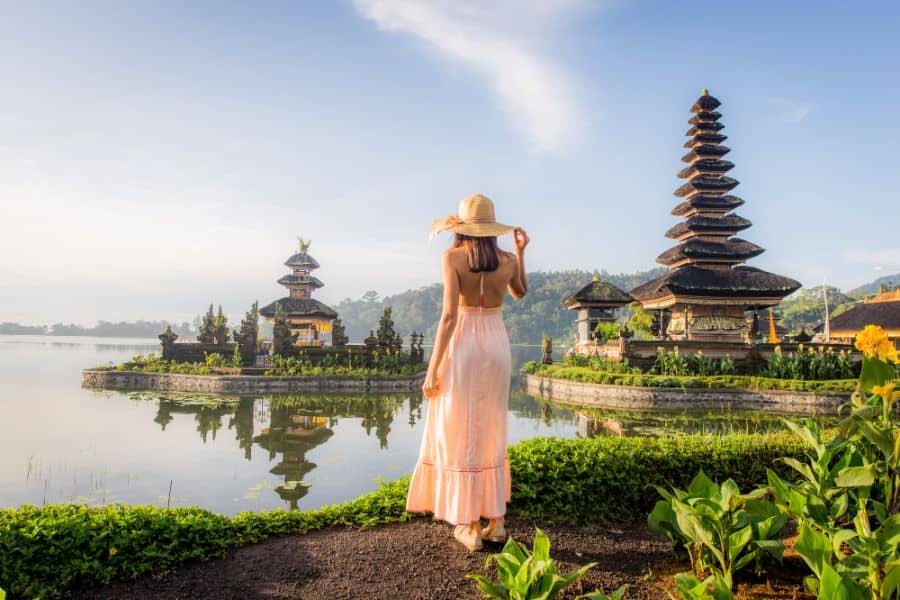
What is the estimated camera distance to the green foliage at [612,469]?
160 inches

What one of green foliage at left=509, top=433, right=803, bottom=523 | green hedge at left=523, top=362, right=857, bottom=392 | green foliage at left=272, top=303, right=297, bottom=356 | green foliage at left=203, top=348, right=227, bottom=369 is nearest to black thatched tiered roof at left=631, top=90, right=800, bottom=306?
green hedge at left=523, top=362, right=857, bottom=392

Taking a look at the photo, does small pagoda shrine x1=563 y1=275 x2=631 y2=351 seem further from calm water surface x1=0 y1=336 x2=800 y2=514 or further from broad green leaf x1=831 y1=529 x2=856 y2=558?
broad green leaf x1=831 y1=529 x2=856 y2=558

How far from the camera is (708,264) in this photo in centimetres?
2620

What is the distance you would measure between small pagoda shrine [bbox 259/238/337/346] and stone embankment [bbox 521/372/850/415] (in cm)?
1832

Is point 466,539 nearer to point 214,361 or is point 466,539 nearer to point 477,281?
point 477,281

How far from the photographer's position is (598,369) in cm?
2100

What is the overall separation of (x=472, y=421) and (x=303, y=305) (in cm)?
3160

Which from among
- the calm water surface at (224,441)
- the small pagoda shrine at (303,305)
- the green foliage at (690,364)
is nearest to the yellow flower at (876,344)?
the calm water surface at (224,441)

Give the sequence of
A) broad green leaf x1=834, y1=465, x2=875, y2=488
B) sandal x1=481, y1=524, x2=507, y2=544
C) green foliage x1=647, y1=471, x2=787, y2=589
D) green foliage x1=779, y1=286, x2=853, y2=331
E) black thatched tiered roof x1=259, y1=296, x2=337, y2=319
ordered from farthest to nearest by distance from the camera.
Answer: green foliage x1=779, y1=286, x2=853, y2=331 < black thatched tiered roof x1=259, y1=296, x2=337, y2=319 < sandal x1=481, y1=524, x2=507, y2=544 < broad green leaf x1=834, y1=465, x2=875, y2=488 < green foliage x1=647, y1=471, x2=787, y2=589

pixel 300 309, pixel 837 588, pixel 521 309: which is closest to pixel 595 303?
pixel 300 309

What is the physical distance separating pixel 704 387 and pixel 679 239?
41.7ft

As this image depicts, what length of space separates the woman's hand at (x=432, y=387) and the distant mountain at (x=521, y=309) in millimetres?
63720

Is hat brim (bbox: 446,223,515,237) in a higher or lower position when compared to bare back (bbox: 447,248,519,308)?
higher

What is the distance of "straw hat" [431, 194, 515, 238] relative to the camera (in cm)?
344
